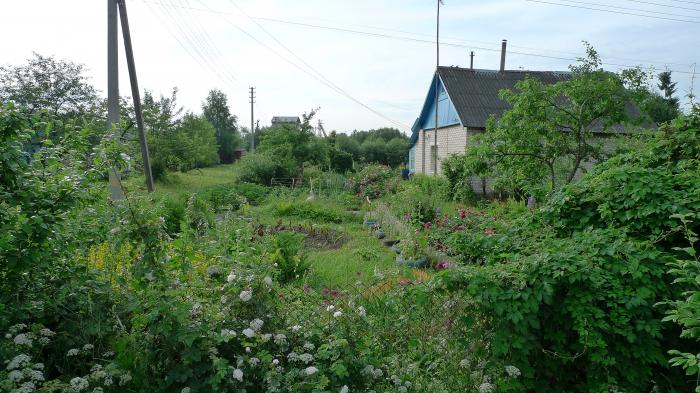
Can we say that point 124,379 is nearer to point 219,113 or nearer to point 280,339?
point 280,339

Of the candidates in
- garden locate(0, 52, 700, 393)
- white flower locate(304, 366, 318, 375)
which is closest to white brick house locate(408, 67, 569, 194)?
garden locate(0, 52, 700, 393)

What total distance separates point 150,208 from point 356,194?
1362 cm

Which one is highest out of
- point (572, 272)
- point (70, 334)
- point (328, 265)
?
point (572, 272)

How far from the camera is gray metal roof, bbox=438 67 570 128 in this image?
57.7 feet

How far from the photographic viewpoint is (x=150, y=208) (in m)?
2.52

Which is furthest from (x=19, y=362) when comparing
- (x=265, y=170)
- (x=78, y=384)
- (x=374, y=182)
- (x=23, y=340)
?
(x=265, y=170)

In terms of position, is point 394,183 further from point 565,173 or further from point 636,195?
point 636,195

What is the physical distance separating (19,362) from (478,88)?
18816mm

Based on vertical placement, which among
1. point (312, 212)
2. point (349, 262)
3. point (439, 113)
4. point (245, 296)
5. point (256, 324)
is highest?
point (439, 113)

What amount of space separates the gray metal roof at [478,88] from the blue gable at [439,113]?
36 cm

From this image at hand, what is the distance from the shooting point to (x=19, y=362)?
219cm

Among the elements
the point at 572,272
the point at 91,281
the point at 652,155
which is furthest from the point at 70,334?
the point at 652,155

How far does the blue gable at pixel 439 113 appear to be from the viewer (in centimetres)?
1853

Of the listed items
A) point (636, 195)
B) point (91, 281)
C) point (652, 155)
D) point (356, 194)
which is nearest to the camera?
A: point (91, 281)
